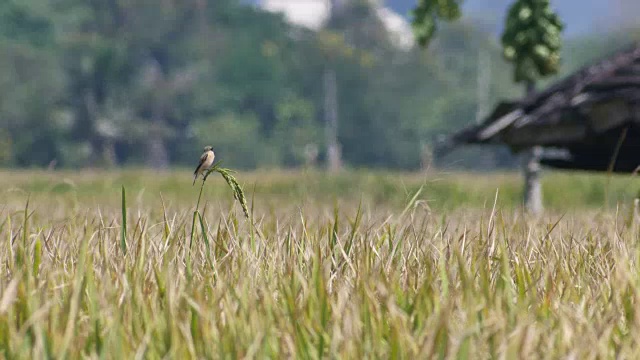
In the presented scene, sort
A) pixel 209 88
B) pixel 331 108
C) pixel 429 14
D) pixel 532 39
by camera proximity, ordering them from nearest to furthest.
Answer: pixel 429 14
pixel 532 39
pixel 209 88
pixel 331 108

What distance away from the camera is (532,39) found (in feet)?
45.6

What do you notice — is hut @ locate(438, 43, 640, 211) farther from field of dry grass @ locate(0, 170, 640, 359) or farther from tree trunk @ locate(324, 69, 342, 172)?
tree trunk @ locate(324, 69, 342, 172)

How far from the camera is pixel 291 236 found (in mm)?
3221

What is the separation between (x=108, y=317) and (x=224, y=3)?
68549mm

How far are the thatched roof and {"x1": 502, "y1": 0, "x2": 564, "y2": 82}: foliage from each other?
5236mm

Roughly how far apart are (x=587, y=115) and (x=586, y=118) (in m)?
0.04

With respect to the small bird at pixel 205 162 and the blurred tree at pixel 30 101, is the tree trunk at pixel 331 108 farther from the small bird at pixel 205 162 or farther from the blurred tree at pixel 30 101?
the small bird at pixel 205 162

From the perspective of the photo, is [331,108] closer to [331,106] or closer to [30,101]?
[331,106]

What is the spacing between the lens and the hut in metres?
7.18

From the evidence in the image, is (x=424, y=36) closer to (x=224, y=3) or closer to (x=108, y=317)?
(x=108, y=317)

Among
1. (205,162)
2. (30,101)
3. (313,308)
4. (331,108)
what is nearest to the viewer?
(313,308)

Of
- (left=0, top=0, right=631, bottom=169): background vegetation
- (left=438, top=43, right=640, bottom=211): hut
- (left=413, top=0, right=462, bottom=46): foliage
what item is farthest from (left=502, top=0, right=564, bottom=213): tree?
(left=0, top=0, right=631, bottom=169): background vegetation

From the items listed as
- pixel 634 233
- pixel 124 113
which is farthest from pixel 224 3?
pixel 634 233

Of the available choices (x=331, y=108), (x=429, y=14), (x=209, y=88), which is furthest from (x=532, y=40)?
(x=209, y=88)
